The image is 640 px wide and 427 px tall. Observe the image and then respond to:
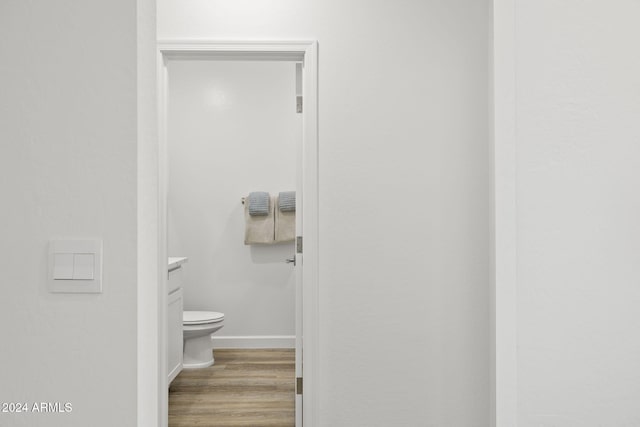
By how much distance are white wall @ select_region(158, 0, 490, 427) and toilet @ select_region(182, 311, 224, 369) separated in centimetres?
188

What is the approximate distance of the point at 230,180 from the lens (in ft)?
16.8

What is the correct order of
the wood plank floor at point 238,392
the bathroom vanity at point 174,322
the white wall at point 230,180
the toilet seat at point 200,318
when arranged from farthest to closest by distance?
the white wall at point 230,180 → the toilet seat at point 200,318 → the bathroom vanity at point 174,322 → the wood plank floor at point 238,392

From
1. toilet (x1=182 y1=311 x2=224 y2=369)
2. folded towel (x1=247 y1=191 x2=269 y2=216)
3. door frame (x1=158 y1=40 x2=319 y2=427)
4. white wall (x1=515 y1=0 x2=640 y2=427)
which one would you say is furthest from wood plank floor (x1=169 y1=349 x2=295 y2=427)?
white wall (x1=515 y1=0 x2=640 y2=427)

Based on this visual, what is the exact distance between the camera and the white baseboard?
510cm

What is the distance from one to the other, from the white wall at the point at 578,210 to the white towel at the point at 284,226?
3.28 metres

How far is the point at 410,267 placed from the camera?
107 inches

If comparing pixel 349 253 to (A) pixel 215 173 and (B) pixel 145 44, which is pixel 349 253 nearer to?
(B) pixel 145 44

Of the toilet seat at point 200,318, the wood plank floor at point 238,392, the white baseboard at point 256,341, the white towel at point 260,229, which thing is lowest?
the wood plank floor at point 238,392
